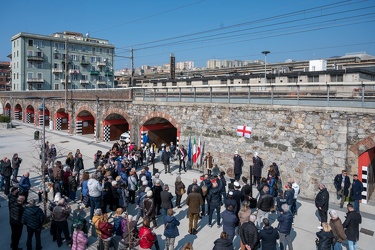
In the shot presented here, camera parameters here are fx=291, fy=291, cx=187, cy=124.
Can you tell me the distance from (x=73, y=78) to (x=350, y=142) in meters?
62.2

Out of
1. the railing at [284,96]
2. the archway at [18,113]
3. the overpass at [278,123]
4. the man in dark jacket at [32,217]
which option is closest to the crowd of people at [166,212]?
the man in dark jacket at [32,217]

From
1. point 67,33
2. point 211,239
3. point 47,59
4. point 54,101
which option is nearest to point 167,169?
point 211,239

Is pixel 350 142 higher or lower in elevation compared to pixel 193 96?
lower

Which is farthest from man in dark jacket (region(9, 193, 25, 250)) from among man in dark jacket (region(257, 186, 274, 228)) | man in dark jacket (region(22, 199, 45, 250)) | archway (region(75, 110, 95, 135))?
archway (region(75, 110, 95, 135))

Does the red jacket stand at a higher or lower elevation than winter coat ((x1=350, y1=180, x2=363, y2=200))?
lower

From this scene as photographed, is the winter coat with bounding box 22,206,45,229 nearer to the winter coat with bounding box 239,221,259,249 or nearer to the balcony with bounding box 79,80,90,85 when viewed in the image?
the winter coat with bounding box 239,221,259,249

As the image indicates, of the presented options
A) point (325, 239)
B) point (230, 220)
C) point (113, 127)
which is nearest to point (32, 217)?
point (230, 220)

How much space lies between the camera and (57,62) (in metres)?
61.9

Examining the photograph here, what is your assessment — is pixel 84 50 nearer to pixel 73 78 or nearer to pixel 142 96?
pixel 73 78

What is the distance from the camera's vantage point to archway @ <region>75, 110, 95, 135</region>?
30219mm

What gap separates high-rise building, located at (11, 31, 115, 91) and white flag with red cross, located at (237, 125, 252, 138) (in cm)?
4561

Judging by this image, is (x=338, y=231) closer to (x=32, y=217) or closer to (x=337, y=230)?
(x=337, y=230)

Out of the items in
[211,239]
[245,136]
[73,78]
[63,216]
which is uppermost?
[73,78]

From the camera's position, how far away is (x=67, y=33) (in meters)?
69.5
